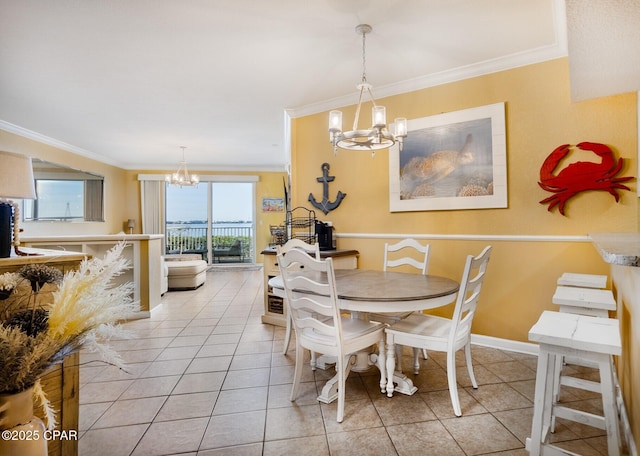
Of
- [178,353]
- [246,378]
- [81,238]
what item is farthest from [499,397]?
[81,238]

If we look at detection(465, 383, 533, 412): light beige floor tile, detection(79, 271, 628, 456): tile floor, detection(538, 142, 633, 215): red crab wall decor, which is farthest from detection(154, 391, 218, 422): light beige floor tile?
detection(538, 142, 633, 215): red crab wall decor

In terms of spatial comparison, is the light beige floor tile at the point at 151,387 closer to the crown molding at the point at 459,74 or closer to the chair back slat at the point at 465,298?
the chair back slat at the point at 465,298

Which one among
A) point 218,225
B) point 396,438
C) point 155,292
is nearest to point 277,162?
point 218,225

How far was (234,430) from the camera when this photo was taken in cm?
174

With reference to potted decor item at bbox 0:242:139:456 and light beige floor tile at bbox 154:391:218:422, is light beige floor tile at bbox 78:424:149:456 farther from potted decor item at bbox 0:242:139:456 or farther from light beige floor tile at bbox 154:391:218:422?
potted decor item at bbox 0:242:139:456

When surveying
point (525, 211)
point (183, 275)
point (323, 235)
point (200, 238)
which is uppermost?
point (525, 211)

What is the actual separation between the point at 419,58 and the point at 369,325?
7.58ft

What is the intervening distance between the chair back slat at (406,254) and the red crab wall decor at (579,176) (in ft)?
3.55

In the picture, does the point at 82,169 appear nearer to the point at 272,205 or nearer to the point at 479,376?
the point at 272,205

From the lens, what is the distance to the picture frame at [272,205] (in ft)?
27.0

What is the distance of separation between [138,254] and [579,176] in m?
4.52

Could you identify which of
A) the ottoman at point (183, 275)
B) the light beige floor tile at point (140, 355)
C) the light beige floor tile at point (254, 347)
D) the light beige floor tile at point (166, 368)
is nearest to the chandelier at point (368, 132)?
the light beige floor tile at point (254, 347)

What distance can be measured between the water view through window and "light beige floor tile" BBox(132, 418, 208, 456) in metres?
6.58

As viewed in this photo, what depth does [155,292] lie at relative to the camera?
13.5 ft
